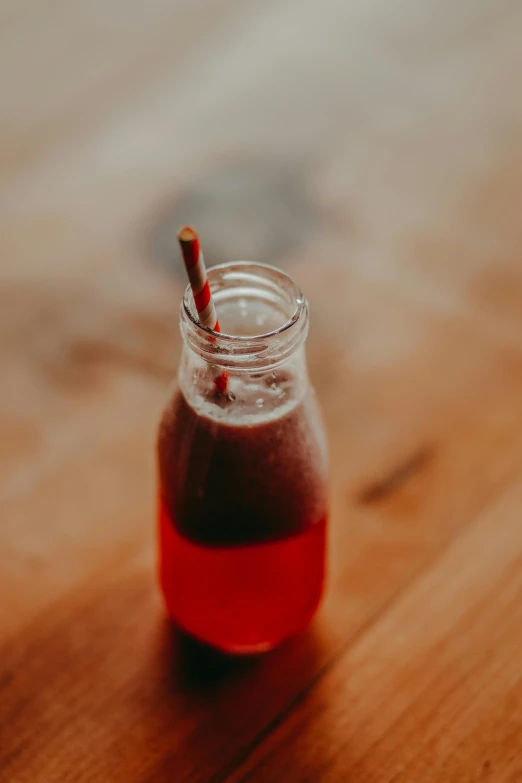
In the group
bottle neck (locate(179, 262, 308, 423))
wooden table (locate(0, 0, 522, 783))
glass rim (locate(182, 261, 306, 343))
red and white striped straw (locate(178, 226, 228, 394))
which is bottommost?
wooden table (locate(0, 0, 522, 783))

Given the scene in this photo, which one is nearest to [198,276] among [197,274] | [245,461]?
[197,274]

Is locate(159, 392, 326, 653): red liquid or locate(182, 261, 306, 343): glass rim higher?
locate(182, 261, 306, 343): glass rim

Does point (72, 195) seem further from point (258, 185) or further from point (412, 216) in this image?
point (412, 216)

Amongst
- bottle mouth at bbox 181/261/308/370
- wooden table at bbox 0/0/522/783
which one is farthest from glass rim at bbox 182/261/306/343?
wooden table at bbox 0/0/522/783

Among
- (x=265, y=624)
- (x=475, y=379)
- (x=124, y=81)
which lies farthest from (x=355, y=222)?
(x=265, y=624)

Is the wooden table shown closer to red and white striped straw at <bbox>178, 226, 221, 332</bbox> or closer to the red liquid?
the red liquid

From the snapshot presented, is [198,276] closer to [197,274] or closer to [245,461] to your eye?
[197,274]

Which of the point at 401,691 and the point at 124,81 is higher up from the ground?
the point at 124,81

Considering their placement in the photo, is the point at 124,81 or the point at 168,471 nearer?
the point at 168,471
